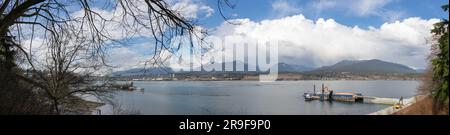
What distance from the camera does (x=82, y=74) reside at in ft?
47.2

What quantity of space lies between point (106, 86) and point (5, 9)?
976 centimetres

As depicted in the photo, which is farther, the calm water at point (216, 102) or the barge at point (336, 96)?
the barge at point (336, 96)

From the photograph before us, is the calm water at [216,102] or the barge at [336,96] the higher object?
the calm water at [216,102]

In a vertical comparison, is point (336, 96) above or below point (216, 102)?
below

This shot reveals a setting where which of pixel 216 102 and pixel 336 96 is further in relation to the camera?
pixel 336 96

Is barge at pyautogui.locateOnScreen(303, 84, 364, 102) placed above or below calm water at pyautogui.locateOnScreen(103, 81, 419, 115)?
below

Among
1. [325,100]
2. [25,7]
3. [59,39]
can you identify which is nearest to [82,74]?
[59,39]

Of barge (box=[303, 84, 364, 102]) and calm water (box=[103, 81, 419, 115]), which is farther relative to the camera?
barge (box=[303, 84, 364, 102])
